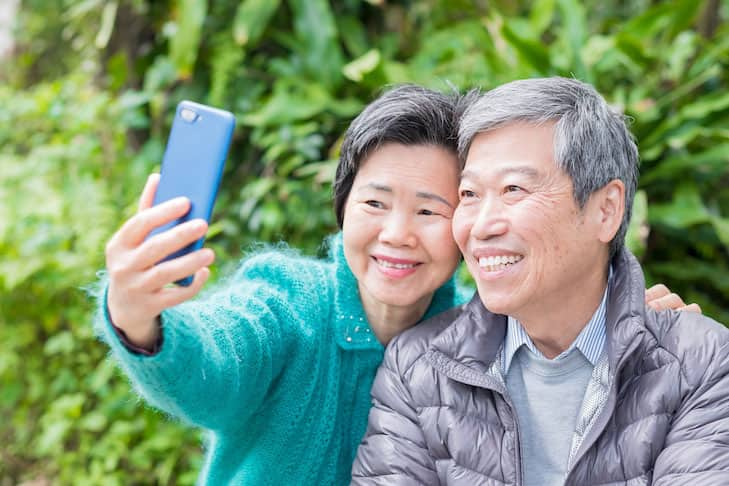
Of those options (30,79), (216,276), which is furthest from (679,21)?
(30,79)

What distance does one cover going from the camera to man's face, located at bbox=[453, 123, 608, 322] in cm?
174

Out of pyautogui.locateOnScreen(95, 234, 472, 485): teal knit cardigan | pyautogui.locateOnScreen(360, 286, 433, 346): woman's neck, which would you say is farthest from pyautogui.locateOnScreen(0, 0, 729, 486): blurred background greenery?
pyautogui.locateOnScreen(95, 234, 472, 485): teal knit cardigan

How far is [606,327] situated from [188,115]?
99 centimetres

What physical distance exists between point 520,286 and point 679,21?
108 inches

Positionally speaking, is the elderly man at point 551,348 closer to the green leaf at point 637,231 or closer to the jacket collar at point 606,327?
the jacket collar at point 606,327

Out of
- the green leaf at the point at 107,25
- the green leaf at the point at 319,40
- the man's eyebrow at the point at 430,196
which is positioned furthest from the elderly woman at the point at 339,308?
the green leaf at the point at 107,25

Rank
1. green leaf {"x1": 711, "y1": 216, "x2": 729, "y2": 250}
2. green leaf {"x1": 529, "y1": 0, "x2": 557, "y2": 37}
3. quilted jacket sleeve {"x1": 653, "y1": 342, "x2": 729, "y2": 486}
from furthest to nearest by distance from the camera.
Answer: green leaf {"x1": 529, "y1": 0, "x2": 557, "y2": 37} → green leaf {"x1": 711, "y1": 216, "x2": 729, "y2": 250} → quilted jacket sleeve {"x1": 653, "y1": 342, "x2": 729, "y2": 486}

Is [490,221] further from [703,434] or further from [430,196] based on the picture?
[703,434]

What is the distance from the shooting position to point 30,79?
232 inches

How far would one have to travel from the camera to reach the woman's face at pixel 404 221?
1950mm

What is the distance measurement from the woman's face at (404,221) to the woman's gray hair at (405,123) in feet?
0.07

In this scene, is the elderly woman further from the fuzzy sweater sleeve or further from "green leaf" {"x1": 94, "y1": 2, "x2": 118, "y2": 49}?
"green leaf" {"x1": 94, "y1": 2, "x2": 118, "y2": 49}

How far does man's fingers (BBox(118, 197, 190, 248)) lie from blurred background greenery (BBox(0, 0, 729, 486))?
2.10 metres

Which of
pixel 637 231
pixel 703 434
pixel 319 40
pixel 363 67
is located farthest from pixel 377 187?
pixel 319 40
